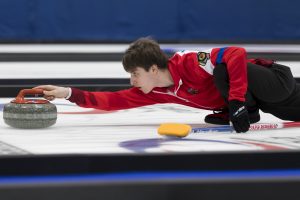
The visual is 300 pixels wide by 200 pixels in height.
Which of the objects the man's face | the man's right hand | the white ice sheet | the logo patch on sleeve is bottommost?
the white ice sheet

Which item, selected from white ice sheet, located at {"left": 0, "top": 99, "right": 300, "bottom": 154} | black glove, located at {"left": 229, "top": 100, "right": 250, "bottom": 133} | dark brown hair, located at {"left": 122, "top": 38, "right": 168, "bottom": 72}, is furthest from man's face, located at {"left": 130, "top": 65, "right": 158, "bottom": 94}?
black glove, located at {"left": 229, "top": 100, "right": 250, "bottom": 133}

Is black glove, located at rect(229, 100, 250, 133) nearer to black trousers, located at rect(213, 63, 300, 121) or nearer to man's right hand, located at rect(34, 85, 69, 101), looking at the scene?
black trousers, located at rect(213, 63, 300, 121)

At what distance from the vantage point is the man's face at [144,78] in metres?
2.19

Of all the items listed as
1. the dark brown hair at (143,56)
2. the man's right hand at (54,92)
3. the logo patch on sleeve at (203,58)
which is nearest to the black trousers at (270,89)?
the logo patch on sleeve at (203,58)

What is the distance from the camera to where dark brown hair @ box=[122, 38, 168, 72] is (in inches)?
85.3

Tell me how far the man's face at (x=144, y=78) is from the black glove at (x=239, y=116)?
0.28 metres

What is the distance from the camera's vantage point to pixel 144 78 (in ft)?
7.21

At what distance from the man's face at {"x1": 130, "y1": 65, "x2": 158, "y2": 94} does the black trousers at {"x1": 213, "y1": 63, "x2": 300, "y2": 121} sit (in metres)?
0.21

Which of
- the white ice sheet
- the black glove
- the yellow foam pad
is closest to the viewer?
the white ice sheet

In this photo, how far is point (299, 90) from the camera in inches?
95.2
